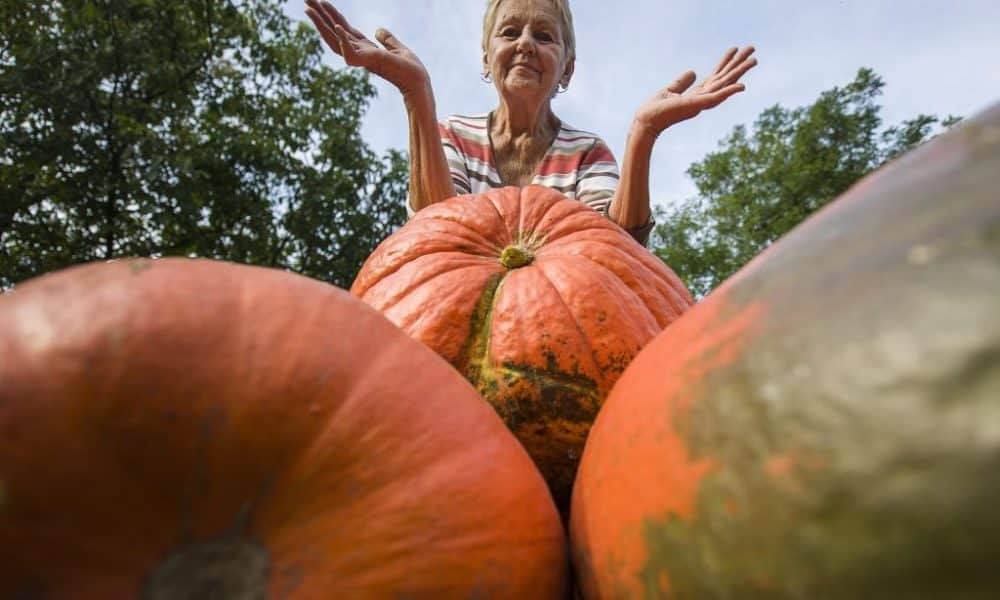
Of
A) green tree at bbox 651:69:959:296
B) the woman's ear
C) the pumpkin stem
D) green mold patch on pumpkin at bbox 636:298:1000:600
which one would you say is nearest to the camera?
green mold patch on pumpkin at bbox 636:298:1000:600

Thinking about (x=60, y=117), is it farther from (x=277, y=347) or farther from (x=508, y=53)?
(x=277, y=347)

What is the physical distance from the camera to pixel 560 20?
2525 millimetres

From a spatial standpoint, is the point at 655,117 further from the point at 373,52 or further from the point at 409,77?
the point at 373,52

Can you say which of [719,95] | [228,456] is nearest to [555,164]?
[719,95]

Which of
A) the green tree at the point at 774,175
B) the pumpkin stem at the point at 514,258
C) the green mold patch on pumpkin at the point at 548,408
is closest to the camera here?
the green mold patch on pumpkin at the point at 548,408

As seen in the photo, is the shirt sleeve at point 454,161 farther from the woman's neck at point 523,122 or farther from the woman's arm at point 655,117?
the woman's arm at point 655,117

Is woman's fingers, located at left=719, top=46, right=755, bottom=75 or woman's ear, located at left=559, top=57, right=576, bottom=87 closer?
woman's fingers, located at left=719, top=46, right=755, bottom=75

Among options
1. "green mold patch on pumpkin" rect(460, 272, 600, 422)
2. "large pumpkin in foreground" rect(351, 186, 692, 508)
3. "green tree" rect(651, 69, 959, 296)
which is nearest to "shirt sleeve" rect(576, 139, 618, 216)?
"large pumpkin in foreground" rect(351, 186, 692, 508)

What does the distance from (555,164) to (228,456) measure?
2.05 meters

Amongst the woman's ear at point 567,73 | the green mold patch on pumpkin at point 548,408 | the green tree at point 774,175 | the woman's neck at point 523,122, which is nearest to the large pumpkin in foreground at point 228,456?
the green mold patch on pumpkin at point 548,408

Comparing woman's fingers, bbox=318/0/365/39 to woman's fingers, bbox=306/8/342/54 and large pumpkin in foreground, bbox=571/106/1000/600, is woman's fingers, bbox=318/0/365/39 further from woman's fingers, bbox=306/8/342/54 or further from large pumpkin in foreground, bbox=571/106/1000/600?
large pumpkin in foreground, bbox=571/106/1000/600

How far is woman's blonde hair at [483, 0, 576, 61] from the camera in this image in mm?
2523

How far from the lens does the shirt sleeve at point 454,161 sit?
7.61 feet

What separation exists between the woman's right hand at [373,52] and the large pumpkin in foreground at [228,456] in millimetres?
1340
